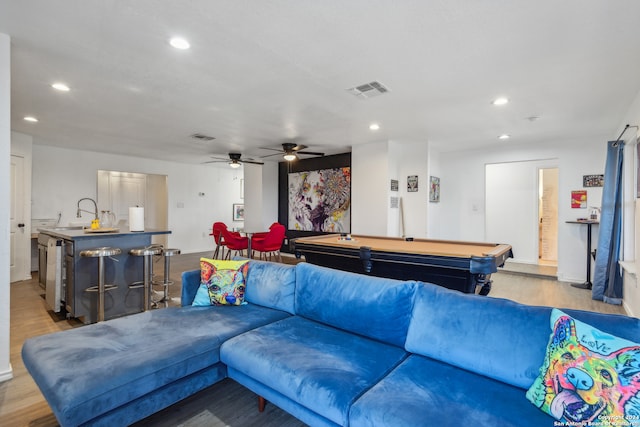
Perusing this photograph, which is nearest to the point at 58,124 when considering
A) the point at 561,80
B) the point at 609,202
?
the point at 561,80

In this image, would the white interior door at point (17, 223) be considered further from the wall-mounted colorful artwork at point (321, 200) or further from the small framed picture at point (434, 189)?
the small framed picture at point (434, 189)

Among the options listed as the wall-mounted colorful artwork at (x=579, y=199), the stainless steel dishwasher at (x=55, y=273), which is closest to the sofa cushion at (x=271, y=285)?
the stainless steel dishwasher at (x=55, y=273)

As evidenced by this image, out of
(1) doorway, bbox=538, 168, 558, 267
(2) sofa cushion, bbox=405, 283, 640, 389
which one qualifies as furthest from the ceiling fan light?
(1) doorway, bbox=538, 168, 558, 267

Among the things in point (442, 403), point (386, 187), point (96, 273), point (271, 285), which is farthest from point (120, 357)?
point (386, 187)

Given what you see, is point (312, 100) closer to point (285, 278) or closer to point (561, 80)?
point (285, 278)

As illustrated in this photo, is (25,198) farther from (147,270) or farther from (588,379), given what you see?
(588,379)

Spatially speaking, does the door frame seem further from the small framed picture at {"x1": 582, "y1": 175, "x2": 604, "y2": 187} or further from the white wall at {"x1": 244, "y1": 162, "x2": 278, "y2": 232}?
the small framed picture at {"x1": 582, "y1": 175, "x2": 604, "y2": 187}

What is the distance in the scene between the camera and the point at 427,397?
1.33 m

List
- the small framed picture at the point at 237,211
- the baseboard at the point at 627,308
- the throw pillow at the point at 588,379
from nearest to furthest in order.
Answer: the throw pillow at the point at 588,379 → the baseboard at the point at 627,308 → the small framed picture at the point at 237,211

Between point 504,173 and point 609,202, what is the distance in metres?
2.82

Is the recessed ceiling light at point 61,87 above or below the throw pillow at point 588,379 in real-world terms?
above

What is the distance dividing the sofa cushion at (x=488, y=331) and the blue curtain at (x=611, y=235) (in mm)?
3809

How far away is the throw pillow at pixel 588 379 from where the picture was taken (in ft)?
3.51

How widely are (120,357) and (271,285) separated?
43.4 inches
